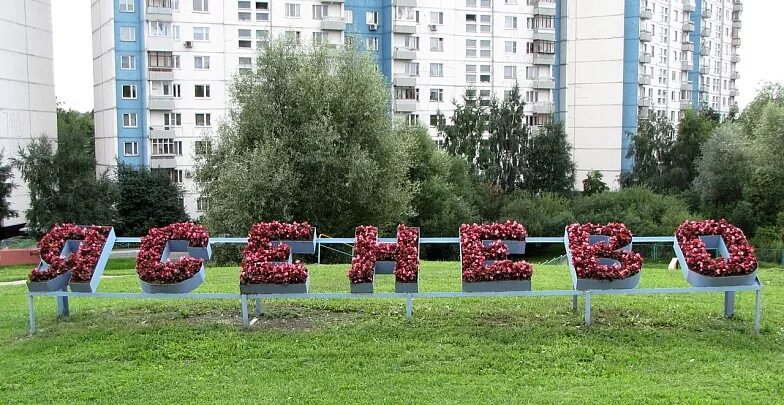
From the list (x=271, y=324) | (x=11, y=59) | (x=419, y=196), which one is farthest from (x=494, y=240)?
(x=11, y=59)

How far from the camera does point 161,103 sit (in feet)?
193

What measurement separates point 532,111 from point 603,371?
62515mm

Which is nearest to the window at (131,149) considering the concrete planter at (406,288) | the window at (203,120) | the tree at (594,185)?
the window at (203,120)

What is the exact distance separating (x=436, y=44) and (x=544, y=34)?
1161 cm

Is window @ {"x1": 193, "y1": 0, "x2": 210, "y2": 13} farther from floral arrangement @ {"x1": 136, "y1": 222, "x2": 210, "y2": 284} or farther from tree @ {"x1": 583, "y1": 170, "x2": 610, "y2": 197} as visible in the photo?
floral arrangement @ {"x1": 136, "y1": 222, "x2": 210, "y2": 284}

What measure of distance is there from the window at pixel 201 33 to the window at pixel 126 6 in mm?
5244

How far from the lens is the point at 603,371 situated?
36.3 ft

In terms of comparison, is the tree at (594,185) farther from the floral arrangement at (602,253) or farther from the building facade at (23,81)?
the floral arrangement at (602,253)

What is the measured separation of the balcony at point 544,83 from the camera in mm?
70938

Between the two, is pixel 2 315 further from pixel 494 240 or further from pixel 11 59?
pixel 11 59

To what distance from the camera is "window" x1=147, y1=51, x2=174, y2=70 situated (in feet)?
192

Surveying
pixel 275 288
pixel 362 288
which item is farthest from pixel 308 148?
pixel 362 288

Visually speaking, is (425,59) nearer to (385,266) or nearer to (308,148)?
(308,148)

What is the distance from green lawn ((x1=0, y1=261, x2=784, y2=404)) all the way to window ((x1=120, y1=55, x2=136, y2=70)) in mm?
46251
